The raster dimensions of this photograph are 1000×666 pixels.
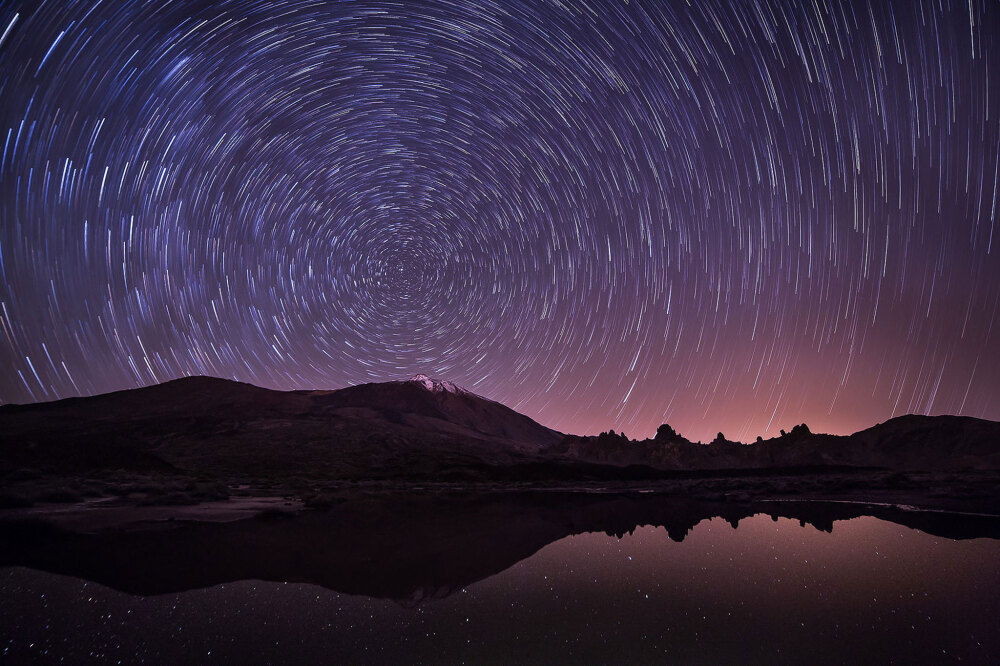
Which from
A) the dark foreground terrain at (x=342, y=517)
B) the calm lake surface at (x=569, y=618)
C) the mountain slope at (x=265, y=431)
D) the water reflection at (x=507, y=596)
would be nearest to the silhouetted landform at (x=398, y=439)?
the mountain slope at (x=265, y=431)

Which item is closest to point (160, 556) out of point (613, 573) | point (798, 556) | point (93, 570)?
point (93, 570)

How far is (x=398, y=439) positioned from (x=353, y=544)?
95.0 m

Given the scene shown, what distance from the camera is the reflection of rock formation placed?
311 inches

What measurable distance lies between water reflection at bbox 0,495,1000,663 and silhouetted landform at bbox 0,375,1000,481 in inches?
1860

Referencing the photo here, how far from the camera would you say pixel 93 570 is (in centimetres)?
801

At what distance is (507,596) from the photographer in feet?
23.1

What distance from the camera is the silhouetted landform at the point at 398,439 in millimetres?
74062

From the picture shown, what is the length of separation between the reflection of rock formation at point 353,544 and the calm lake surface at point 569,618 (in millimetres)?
570

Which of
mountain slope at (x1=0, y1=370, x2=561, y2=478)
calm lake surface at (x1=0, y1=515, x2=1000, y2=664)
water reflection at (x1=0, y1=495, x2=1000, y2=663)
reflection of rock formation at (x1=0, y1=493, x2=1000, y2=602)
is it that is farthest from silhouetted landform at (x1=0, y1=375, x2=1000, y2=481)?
calm lake surface at (x1=0, y1=515, x2=1000, y2=664)

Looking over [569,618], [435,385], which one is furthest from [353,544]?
[435,385]

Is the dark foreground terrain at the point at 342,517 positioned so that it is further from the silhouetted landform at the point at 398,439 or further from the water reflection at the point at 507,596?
the silhouetted landform at the point at 398,439

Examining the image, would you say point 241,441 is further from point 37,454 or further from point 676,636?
point 676,636

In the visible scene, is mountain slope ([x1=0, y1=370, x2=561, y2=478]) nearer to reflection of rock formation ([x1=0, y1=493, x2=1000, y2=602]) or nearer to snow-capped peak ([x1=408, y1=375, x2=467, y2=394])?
snow-capped peak ([x1=408, y1=375, x2=467, y2=394])

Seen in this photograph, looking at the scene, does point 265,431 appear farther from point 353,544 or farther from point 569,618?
point 569,618
